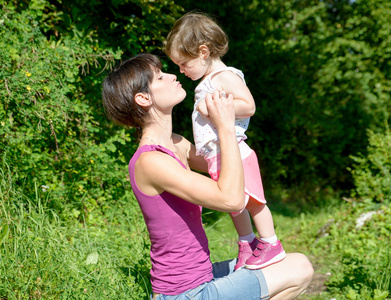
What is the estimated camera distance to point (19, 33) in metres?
3.54

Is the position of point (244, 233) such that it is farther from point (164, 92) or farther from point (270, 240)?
point (164, 92)

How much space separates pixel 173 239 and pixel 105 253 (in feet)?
4.24

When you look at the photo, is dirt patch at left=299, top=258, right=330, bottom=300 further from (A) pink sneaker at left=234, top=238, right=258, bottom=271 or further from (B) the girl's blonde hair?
(B) the girl's blonde hair

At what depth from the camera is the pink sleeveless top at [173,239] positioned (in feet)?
6.43

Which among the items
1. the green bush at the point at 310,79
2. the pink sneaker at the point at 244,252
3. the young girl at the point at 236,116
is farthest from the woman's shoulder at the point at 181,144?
the green bush at the point at 310,79

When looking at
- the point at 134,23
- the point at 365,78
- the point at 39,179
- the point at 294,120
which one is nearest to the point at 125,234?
the point at 39,179

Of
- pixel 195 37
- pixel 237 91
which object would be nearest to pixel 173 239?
pixel 237 91

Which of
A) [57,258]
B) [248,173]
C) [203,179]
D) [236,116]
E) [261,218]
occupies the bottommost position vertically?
[57,258]

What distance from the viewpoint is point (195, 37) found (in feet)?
8.09

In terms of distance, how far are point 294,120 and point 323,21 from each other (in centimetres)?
234

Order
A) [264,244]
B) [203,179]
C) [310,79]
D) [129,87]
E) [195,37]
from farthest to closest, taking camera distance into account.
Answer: [310,79]
[195,37]
[264,244]
[129,87]
[203,179]

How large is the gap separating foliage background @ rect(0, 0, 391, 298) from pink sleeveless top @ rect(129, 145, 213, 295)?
2.77ft

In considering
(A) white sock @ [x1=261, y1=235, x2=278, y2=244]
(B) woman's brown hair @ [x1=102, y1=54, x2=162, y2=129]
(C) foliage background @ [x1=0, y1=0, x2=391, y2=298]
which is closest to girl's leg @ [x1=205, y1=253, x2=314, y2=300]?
(A) white sock @ [x1=261, y1=235, x2=278, y2=244]

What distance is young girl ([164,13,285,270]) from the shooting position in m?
2.26
